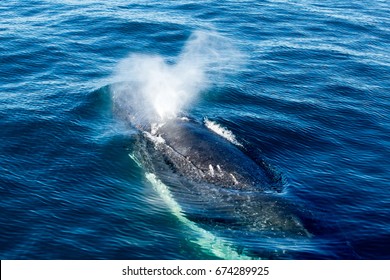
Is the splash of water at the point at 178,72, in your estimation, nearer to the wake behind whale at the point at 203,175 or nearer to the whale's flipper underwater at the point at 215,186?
the wake behind whale at the point at 203,175

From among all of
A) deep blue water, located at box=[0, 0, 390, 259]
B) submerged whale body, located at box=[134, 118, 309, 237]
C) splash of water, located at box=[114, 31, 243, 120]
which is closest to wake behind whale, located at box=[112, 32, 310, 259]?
submerged whale body, located at box=[134, 118, 309, 237]

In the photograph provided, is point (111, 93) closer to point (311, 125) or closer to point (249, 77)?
point (249, 77)

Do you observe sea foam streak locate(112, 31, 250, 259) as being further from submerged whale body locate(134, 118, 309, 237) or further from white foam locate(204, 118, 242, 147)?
white foam locate(204, 118, 242, 147)

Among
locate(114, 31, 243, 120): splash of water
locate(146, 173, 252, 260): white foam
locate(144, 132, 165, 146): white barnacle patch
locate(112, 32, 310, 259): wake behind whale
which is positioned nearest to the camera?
locate(146, 173, 252, 260): white foam

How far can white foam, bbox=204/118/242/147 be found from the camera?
34.9m

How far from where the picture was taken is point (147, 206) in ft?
91.1

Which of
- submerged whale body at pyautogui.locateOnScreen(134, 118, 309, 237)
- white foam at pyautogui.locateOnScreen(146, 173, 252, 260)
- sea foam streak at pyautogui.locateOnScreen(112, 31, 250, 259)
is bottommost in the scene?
white foam at pyautogui.locateOnScreen(146, 173, 252, 260)

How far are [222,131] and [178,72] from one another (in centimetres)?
1422

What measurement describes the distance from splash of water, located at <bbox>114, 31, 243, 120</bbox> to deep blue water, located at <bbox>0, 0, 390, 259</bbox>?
1085mm

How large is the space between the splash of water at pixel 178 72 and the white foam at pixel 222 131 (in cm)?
270

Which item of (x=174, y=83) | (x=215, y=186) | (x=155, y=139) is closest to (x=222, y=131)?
(x=155, y=139)

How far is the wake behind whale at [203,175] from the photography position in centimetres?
2541

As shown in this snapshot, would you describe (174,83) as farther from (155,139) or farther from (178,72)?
(155,139)
